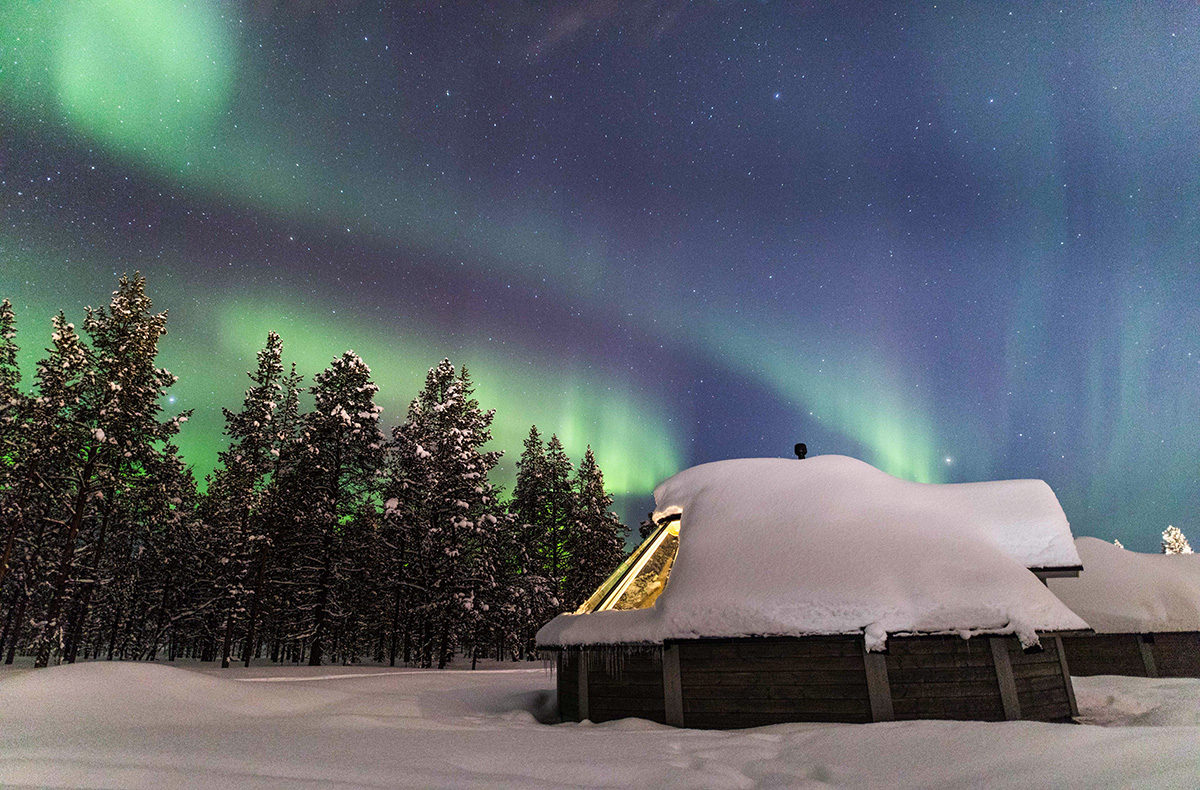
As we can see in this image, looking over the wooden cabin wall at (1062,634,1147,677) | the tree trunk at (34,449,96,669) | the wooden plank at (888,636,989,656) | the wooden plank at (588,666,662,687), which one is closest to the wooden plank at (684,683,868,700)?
the wooden plank at (588,666,662,687)

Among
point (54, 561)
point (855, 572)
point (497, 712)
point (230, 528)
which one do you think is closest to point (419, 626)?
point (230, 528)

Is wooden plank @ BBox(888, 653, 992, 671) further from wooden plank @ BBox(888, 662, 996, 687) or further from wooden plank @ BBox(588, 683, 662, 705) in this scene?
wooden plank @ BBox(588, 683, 662, 705)

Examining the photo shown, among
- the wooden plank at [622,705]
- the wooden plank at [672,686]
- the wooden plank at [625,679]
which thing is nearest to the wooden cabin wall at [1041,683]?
the wooden plank at [672,686]

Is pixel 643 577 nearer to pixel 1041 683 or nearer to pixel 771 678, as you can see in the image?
pixel 771 678

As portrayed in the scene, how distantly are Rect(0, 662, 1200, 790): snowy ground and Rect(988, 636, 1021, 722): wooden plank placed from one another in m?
1.38

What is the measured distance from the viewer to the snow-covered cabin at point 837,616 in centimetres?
822

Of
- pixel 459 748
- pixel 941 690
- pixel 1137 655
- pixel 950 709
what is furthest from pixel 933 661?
pixel 1137 655

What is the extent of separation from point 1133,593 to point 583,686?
17267 millimetres

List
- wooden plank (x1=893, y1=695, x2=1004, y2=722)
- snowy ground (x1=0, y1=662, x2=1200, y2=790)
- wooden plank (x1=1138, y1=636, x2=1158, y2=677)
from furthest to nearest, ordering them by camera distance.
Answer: wooden plank (x1=1138, y1=636, x2=1158, y2=677)
wooden plank (x1=893, y1=695, x2=1004, y2=722)
snowy ground (x1=0, y1=662, x2=1200, y2=790)

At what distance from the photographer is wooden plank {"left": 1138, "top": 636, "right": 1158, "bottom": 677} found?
16.0 metres

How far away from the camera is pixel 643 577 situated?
11289mm

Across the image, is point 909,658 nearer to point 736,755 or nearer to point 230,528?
point 736,755

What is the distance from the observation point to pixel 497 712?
10773mm

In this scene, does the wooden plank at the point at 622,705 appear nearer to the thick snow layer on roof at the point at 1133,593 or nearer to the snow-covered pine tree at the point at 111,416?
the thick snow layer on roof at the point at 1133,593
